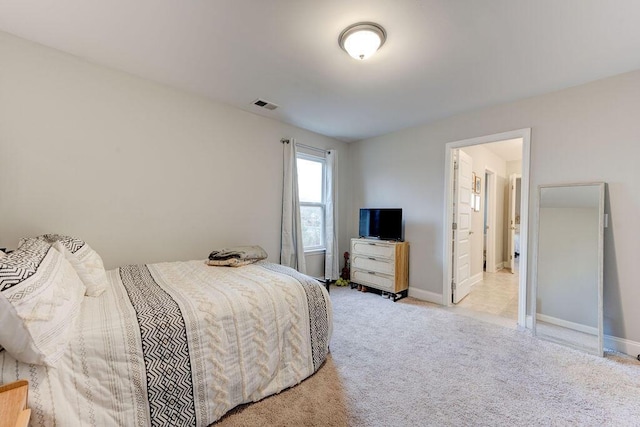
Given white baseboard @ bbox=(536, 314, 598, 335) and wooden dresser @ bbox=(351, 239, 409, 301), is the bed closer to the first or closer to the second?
wooden dresser @ bbox=(351, 239, 409, 301)

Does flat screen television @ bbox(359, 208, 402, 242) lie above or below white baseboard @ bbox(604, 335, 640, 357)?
above

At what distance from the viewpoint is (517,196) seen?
5.96 metres

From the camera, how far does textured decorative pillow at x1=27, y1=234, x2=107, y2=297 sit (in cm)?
159

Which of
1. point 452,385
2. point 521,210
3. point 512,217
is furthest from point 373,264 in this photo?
point 512,217

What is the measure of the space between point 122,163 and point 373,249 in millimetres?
3126

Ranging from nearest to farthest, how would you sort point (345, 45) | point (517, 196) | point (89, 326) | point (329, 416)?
1. point (89, 326)
2. point (329, 416)
3. point (345, 45)
4. point (517, 196)

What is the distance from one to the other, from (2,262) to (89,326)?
1.39 feet

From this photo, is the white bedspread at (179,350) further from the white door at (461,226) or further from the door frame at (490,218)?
the door frame at (490,218)

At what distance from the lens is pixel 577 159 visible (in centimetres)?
251

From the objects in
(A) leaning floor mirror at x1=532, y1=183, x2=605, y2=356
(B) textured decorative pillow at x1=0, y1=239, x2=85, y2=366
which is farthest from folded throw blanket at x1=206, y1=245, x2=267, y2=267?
(A) leaning floor mirror at x1=532, y1=183, x2=605, y2=356

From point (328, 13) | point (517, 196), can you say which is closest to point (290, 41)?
point (328, 13)

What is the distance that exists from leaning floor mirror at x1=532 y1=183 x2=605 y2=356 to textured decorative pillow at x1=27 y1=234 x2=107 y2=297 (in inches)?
147

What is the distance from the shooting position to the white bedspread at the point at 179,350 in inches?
43.5

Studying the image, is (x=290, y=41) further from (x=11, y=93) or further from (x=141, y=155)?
(x=11, y=93)
